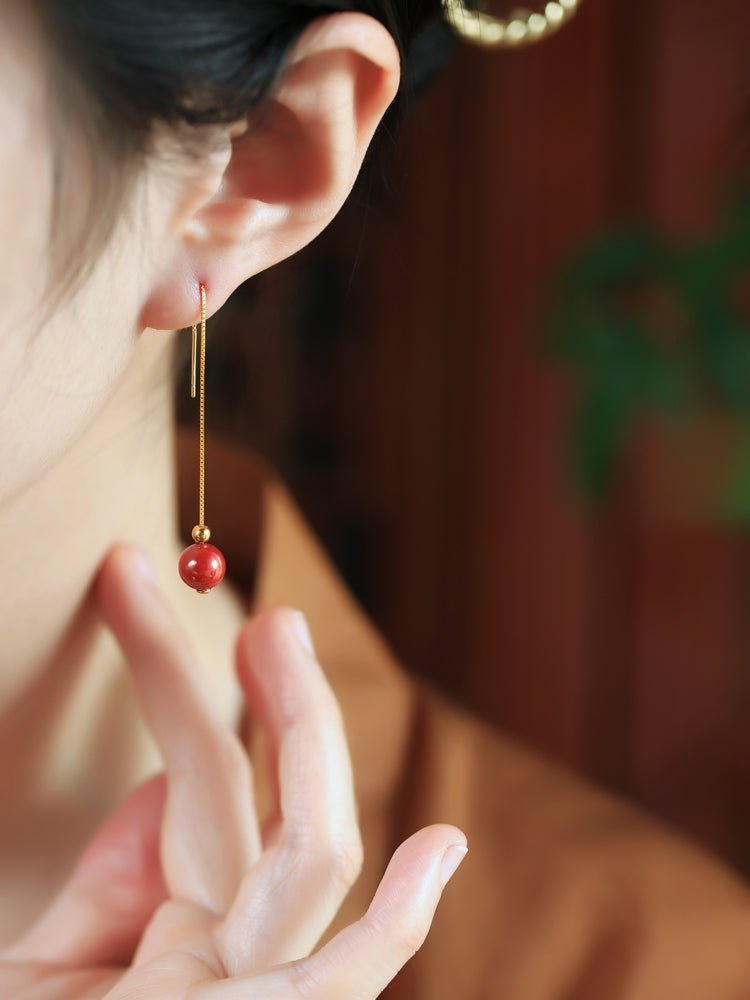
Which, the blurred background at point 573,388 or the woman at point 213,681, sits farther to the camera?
the blurred background at point 573,388

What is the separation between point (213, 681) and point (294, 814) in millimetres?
207

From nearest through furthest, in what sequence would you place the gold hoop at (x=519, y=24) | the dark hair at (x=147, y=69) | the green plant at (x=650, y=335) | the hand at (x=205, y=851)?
the dark hair at (x=147, y=69) < the hand at (x=205, y=851) < the gold hoop at (x=519, y=24) < the green plant at (x=650, y=335)

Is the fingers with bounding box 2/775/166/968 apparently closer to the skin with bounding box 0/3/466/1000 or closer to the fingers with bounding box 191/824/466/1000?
the skin with bounding box 0/3/466/1000

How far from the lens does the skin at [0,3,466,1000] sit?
499 mm

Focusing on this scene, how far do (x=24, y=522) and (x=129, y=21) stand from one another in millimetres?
314

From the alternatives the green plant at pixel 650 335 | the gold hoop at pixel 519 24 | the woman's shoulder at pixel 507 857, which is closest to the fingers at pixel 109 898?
the woman's shoulder at pixel 507 857

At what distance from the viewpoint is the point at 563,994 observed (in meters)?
0.72

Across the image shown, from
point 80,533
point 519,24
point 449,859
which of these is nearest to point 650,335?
point 519,24

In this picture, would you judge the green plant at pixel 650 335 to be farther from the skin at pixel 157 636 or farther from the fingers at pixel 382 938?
the fingers at pixel 382 938

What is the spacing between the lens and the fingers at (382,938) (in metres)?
0.50

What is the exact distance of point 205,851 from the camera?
26.1 inches

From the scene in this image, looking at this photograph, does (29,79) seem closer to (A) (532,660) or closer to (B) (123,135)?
(B) (123,135)

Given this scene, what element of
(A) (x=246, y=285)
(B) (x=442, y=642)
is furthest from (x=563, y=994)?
(B) (x=442, y=642)

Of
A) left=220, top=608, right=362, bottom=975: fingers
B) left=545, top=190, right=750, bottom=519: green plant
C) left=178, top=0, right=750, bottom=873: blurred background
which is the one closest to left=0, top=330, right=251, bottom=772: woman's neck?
left=220, top=608, right=362, bottom=975: fingers
